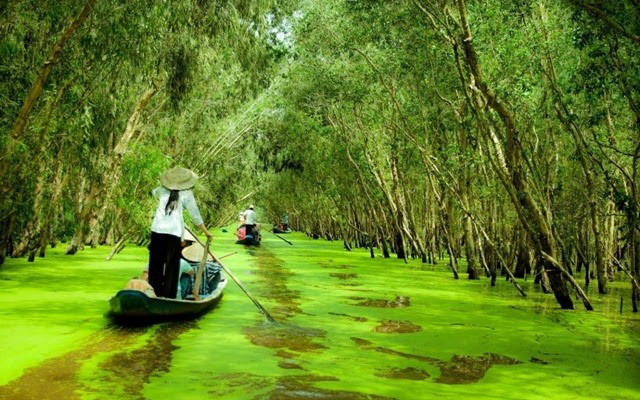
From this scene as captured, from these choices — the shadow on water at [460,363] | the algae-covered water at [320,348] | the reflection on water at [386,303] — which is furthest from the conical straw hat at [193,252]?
the shadow on water at [460,363]

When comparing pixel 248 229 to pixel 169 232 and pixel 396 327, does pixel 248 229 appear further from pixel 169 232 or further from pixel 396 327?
pixel 169 232

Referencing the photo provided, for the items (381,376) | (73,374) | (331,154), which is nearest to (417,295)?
(381,376)

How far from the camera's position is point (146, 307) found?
807cm

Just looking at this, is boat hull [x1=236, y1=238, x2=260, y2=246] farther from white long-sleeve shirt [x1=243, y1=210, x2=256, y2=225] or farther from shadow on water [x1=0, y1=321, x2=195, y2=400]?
A: shadow on water [x1=0, y1=321, x2=195, y2=400]

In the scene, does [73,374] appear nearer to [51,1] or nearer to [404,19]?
[51,1]

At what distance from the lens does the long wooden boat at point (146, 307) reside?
312 inches

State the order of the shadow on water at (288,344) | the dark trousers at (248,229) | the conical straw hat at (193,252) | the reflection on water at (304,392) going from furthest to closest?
the dark trousers at (248,229), the conical straw hat at (193,252), the shadow on water at (288,344), the reflection on water at (304,392)

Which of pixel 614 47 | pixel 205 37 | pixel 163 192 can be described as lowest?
pixel 163 192

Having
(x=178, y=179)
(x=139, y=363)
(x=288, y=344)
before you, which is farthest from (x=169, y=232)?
(x=139, y=363)

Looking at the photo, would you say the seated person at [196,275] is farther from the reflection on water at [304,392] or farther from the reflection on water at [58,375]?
the reflection on water at [304,392]

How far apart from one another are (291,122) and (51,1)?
21.0m

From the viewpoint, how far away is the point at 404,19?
17.1 metres

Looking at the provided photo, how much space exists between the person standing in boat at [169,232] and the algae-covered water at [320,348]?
1.86ft

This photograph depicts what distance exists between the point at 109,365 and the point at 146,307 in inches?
73.7
